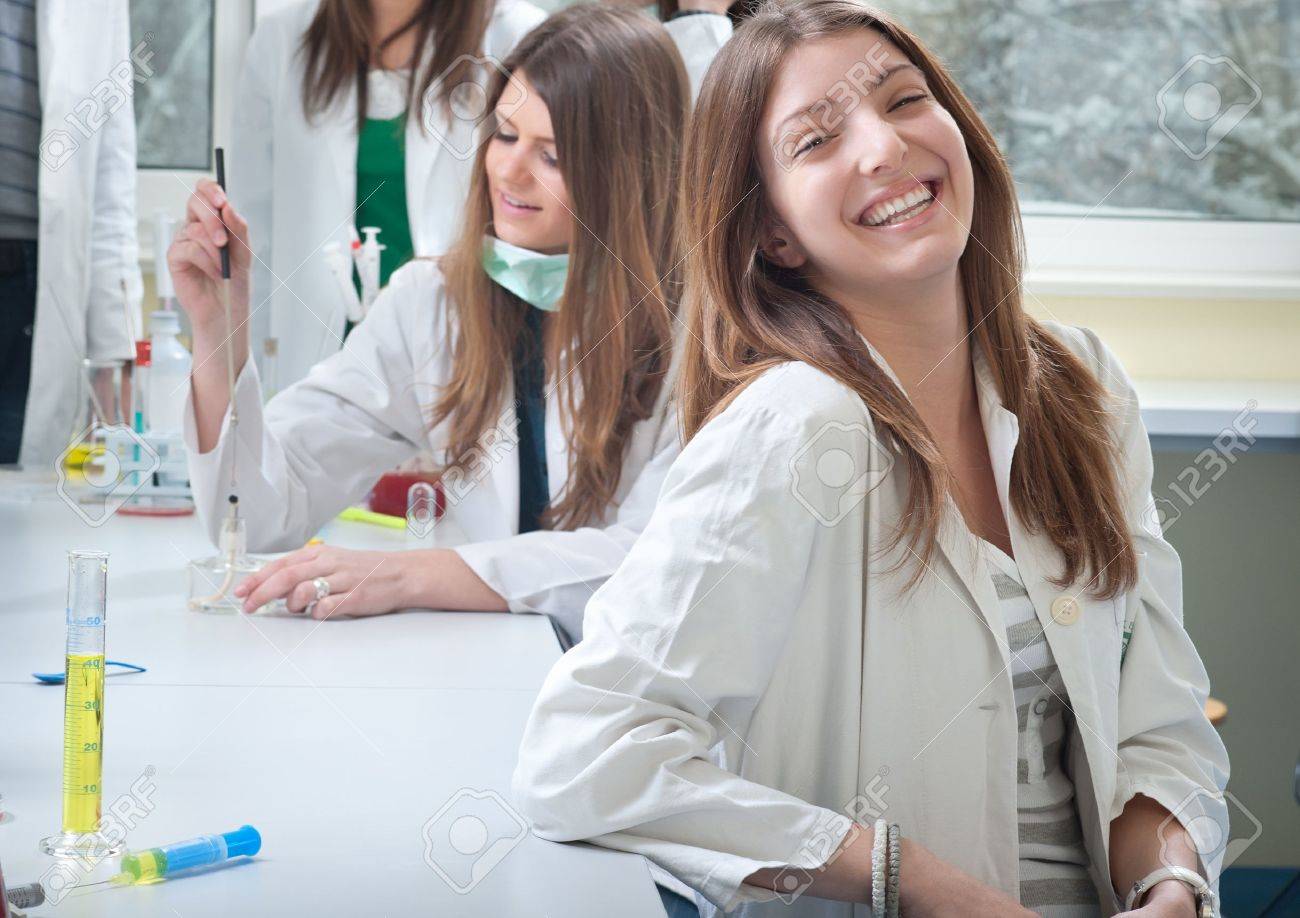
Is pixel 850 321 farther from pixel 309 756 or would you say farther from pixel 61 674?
pixel 61 674

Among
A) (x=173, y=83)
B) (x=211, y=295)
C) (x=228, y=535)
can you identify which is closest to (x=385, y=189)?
(x=173, y=83)

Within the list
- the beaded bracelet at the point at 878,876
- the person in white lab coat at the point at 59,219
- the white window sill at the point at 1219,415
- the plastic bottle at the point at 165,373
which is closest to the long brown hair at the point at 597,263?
the plastic bottle at the point at 165,373

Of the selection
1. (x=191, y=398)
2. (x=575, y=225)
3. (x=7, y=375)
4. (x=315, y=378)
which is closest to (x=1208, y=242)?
(x=575, y=225)

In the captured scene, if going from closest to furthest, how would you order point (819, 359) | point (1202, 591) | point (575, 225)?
point (819, 359), point (575, 225), point (1202, 591)

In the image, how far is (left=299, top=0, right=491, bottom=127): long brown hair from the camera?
2.37 m

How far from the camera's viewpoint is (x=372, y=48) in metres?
2.42

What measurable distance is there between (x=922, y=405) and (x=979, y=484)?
0.26 feet

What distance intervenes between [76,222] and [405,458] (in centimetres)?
99

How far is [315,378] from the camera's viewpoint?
5.73 ft

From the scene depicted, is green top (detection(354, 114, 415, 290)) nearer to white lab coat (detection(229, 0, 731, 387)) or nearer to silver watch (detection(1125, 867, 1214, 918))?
white lab coat (detection(229, 0, 731, 387))

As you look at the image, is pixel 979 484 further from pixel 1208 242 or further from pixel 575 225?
pixel 1208 242

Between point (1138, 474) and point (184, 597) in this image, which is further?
point (184, 597)

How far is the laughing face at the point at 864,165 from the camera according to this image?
1.08m

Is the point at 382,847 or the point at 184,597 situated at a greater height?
the point at 382,847
